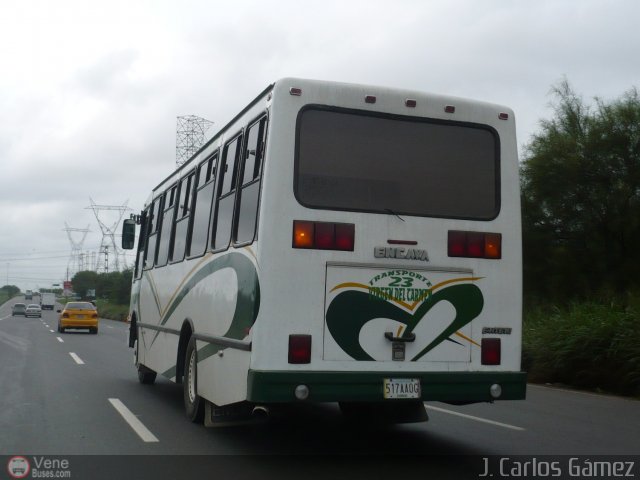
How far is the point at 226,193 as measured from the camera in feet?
28.3

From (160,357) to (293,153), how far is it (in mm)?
5177

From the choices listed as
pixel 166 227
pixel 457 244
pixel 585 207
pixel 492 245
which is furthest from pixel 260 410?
pixel 585 207

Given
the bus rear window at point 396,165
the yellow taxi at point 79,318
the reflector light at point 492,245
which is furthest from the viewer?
the yellow taxi at point 79,318

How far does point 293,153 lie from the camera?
7.29 m

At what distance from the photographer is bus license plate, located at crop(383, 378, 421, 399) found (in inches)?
283

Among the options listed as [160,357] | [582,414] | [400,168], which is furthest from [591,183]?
[400,168]

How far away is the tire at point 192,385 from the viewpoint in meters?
9.12

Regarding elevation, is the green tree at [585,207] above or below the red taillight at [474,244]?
above

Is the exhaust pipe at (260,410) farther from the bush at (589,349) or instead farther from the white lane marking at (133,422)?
the bush at (589,349)

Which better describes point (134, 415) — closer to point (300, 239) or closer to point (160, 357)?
point (160, 357)

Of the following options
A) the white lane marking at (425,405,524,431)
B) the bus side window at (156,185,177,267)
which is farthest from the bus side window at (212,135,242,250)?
the white lane marking at (425,405,524,431)

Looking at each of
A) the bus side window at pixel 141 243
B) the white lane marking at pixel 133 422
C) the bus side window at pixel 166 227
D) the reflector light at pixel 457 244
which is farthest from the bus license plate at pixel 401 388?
the bus side window at pixel 141 243

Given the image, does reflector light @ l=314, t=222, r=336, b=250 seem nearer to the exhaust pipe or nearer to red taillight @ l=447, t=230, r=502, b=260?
red taillight @ l=447, t=230, r=502, b=260

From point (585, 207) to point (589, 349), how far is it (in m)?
11.5
